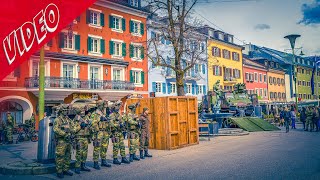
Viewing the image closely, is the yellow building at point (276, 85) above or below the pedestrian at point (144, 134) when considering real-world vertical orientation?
above

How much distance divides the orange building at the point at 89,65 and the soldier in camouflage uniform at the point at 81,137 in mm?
15644

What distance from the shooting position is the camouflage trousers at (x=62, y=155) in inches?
312

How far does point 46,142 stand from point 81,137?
1.42 metres

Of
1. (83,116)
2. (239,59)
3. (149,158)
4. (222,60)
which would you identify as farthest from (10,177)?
(239,59)

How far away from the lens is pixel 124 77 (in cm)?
3278

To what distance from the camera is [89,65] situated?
29875 mm

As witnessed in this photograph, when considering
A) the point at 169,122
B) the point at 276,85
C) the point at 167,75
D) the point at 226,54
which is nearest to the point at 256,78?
the point at 276,85

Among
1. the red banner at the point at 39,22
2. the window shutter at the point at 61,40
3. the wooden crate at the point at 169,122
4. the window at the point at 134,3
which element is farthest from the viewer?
the window at the point at 134,3

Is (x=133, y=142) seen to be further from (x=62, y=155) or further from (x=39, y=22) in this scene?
(x=39, y=22)

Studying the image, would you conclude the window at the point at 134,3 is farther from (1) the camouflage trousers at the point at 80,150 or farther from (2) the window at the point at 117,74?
(1) the camouflage trousers at the point at 80,150

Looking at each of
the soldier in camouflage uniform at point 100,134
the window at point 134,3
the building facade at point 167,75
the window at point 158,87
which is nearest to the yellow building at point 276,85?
the building facade at point 167,75

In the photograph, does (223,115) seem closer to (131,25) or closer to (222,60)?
(131,25)

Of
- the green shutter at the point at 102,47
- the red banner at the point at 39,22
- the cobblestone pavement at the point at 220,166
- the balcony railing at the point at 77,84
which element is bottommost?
the cobblestone pavement at the point at 220,166

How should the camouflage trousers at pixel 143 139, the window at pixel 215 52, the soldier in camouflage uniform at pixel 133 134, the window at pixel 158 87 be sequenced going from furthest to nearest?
1. the window at pixel 215 52
2. the window at pixel 158 87
3. the camouflage trousers at pixel 143 139
4. the soldier in camouflage uniform at pixel 133 134
